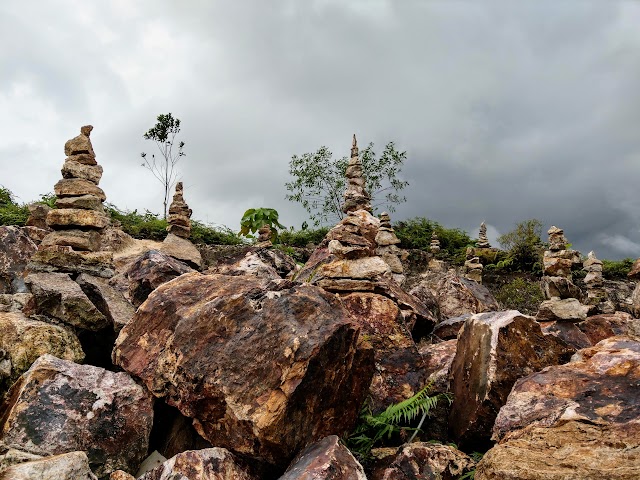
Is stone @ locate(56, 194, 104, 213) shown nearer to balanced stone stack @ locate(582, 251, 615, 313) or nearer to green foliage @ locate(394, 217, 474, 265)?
balanced stone stack @ locate(582, 251, 615, 313)

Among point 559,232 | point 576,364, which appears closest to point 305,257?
point 559,232

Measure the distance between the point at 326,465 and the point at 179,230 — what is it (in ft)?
47.8

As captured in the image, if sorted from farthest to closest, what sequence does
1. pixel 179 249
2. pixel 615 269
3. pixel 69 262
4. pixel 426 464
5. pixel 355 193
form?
pixel 615 269 → pixel 179 249 → pixel 355 193 → pixel 69 262 → pixel 426 464

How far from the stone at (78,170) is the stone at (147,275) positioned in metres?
2.32

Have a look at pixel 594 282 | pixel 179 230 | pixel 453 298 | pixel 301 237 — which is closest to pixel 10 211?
pixel 179 230

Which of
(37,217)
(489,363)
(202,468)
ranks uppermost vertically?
(37,217)

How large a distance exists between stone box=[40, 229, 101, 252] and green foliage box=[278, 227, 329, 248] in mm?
17736

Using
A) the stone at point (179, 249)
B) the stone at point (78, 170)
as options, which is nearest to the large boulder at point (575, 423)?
the stone at point (78, 170)

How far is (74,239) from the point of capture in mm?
8031

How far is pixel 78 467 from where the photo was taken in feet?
9.00

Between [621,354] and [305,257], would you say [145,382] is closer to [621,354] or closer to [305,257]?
[621,354]

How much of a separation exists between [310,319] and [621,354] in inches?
89.1

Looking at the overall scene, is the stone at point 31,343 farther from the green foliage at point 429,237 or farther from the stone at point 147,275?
the green foliage at point 429,237

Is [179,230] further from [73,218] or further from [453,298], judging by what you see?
[453,298]
